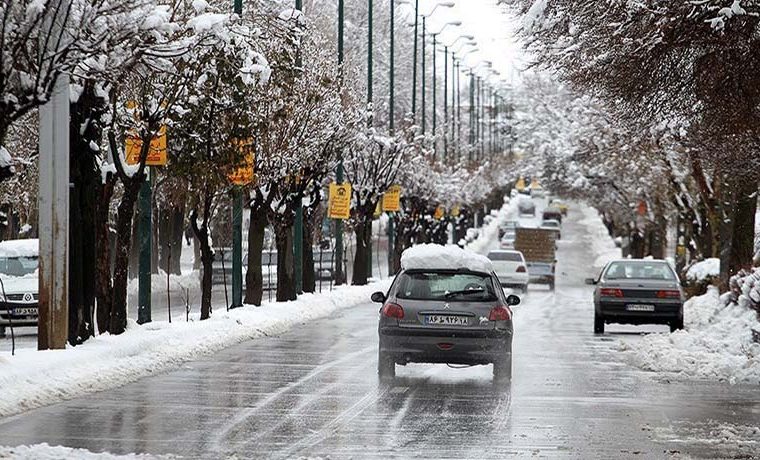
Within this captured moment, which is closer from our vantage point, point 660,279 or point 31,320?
point 31,320

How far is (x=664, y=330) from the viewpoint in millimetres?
33156

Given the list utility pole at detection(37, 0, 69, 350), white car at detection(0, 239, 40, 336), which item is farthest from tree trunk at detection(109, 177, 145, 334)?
utility pole at detection(37, 0, 69, 350)

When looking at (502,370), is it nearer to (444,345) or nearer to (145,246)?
(444,345)

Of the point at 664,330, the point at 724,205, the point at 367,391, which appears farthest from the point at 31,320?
the point at 724,205

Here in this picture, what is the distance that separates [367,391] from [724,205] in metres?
29.5

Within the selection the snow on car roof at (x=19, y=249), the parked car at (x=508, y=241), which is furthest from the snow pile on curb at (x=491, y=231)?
the snow on car roof at (x=19, y=249)

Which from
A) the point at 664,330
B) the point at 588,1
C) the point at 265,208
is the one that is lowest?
the point at 664,330

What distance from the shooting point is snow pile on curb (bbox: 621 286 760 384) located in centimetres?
2070

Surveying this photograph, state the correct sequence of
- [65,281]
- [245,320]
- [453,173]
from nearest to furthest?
[65,281] < [245,320] < [453,173]

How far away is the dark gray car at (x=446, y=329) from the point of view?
61.8ft

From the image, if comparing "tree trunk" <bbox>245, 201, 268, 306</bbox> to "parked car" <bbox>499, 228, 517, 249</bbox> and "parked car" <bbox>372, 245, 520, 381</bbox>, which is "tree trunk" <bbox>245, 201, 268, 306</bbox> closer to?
"parked car" <bbox>372, 245, 520, 381</bbox>

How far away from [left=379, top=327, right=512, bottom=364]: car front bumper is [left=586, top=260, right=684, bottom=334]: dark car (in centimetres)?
1217

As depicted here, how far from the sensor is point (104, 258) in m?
23.0

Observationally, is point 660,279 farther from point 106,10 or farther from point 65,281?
point 106,10
